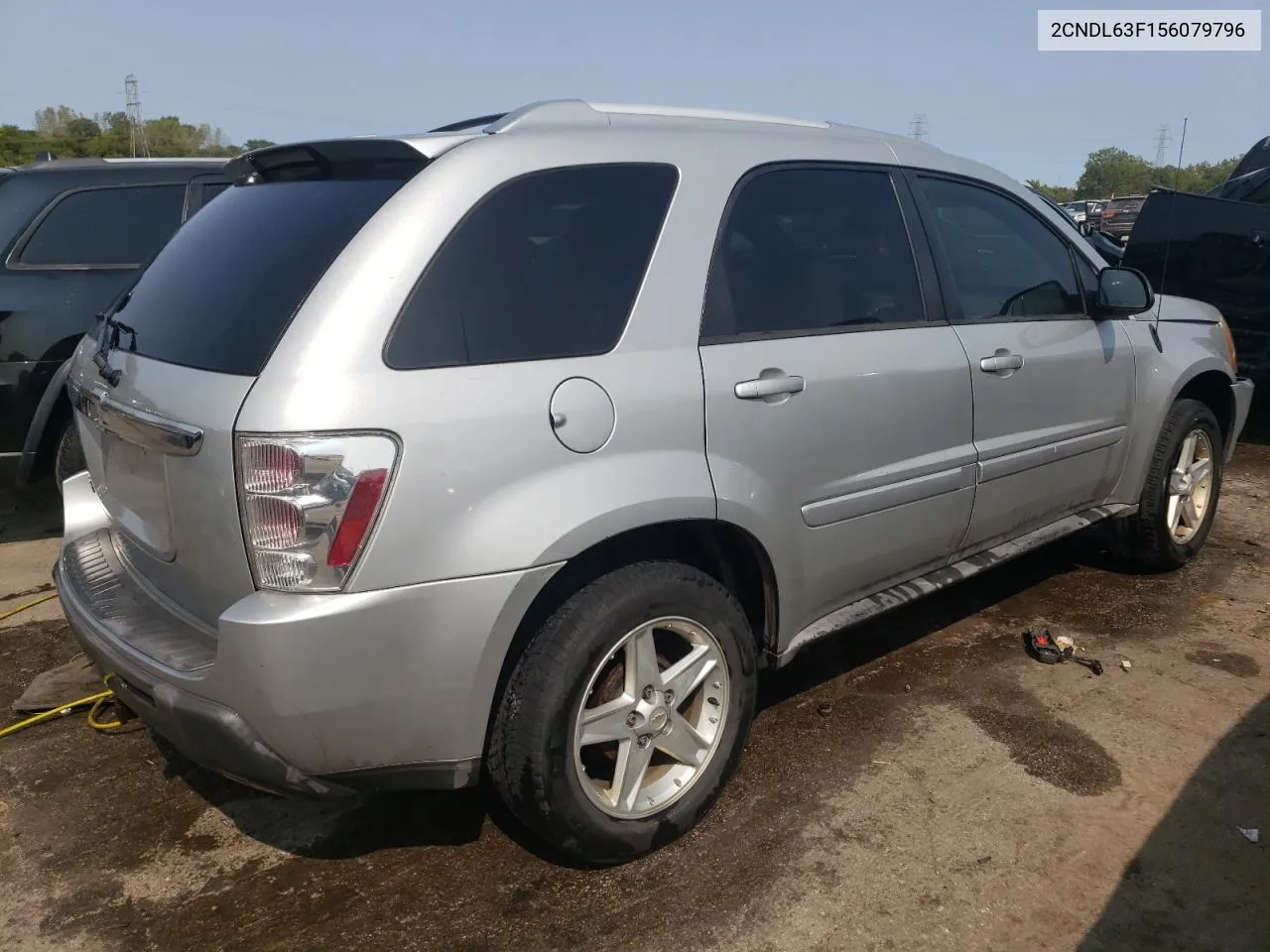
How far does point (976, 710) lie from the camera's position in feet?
10.9

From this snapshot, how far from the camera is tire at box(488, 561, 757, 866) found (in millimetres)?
2240

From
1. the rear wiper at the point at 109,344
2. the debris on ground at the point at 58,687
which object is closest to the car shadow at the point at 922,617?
the rear wiper at the point at 109,344

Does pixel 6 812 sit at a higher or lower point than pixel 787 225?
lower

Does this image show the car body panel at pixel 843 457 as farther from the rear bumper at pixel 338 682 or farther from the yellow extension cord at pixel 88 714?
the yellow extension cord at pixel 88 714

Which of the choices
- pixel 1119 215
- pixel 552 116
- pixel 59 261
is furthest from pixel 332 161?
pixel 1119 215

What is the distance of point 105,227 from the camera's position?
4.91 m

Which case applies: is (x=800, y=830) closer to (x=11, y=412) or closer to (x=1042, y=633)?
(x=1042, y=633)

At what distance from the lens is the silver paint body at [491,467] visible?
6.53 feet

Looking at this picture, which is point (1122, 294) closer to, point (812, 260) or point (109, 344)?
point (812, 260)

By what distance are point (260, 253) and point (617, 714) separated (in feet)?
4.54

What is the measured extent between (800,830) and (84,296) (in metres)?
4.10

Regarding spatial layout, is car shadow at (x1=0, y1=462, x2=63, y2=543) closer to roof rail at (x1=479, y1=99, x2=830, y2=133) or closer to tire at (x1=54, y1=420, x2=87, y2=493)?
tire at (x1=54, y1=420, x2=87, y2=493)

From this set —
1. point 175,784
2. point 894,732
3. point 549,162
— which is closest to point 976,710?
point 894,732

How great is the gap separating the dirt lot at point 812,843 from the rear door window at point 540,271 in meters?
1.32
